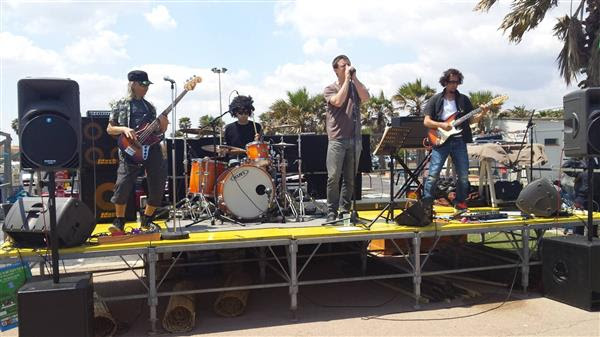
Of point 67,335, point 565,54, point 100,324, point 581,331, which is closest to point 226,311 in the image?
point 100,324

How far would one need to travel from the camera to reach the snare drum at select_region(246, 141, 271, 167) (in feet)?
20.8

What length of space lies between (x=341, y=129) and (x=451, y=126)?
4.71ft

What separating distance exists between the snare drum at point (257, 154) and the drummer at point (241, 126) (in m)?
0.49

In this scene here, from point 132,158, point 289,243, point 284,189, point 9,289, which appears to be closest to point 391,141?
point 284,189

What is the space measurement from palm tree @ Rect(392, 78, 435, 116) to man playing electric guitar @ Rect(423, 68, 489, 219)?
59.7 feet

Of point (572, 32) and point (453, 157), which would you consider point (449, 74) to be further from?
point (572, 32)

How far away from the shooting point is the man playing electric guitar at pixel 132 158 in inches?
207

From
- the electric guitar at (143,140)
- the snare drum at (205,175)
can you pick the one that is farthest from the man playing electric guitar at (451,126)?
the electric guitar at (143,140)

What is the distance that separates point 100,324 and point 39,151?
72.2 inches

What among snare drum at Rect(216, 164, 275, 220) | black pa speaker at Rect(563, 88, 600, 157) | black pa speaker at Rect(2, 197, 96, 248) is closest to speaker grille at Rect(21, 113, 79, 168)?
black pa speaker at Rect(2, 197, 96, 248)

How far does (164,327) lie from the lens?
16.0 ft

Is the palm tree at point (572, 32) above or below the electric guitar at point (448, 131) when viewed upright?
above

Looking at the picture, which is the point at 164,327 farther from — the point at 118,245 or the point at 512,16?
the point at 512,16

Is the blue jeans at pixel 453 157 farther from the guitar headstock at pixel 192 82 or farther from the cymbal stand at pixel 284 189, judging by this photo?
the guitar headstock at pixel 192 82
